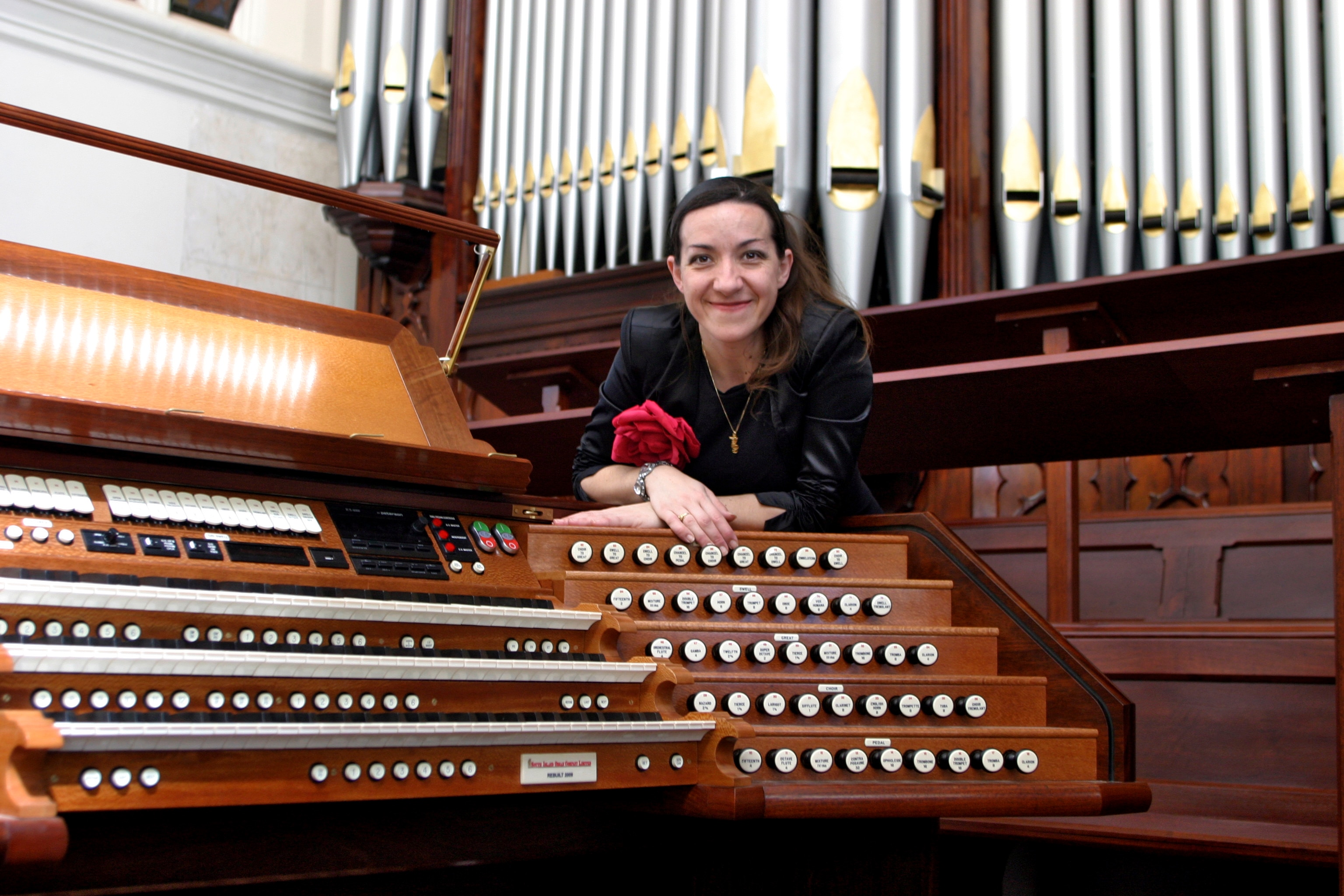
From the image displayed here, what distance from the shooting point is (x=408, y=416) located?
1.86m

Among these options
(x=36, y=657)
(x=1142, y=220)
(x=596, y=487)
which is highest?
(x=1142, y=220)

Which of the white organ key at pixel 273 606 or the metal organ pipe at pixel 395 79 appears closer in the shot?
the white organ key at pixel 273 606

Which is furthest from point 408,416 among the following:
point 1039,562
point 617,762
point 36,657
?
point 1039,562

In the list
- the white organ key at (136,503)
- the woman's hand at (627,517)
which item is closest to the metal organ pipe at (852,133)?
the woman's hand at (627,517)

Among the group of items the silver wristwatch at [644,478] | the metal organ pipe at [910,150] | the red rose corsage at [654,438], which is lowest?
the silver wristwatch at [644,478]

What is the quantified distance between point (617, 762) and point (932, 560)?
28.6 inches

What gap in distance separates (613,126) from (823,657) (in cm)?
267

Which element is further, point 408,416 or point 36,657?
point 408,416

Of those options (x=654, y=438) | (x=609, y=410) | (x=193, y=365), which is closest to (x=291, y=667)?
(x=193, y=365)

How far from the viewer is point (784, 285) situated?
2.12 m

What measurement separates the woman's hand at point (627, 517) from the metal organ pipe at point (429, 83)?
2.71 m

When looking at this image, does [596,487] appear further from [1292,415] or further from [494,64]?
[494,64]

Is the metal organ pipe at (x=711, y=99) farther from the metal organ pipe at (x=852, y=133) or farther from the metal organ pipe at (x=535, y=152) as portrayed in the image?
the metal organ pipe at (x=535, y=152)

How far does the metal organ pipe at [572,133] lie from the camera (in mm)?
4070
